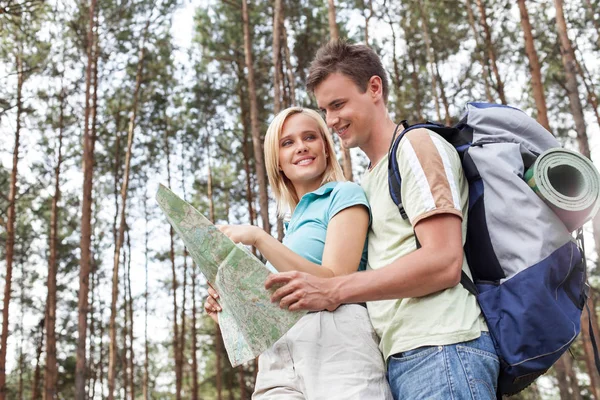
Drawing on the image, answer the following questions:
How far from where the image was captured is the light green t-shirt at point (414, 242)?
5.30 ft

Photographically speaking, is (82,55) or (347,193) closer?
(347,193)

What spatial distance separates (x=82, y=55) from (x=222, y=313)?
15528mm

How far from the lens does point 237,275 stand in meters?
1.68

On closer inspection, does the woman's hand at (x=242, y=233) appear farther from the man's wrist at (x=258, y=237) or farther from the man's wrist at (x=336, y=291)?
the man's wrist at (x=336, y=291)

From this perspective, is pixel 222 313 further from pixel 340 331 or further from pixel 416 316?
pixel 416 316

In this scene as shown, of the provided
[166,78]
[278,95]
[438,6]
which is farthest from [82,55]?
[438,6]

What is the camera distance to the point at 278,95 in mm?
10828

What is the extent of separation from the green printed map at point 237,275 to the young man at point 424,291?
60 mm

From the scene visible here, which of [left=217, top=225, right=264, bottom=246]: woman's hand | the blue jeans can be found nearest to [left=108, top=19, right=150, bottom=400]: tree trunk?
[left=217, top=225, right=264, bottom=246]: woman's hand

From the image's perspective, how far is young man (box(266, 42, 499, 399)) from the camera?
157 cm

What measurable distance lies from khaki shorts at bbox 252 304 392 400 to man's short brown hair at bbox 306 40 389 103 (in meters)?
0.86

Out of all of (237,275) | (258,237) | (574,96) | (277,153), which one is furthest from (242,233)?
(574,96)

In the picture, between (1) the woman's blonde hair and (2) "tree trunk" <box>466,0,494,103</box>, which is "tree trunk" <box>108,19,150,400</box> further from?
(1) the woman's blonde hair

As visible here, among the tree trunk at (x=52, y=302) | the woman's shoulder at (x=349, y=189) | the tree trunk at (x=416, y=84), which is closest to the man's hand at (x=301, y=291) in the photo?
the woman's shoulder at (x=349, y=189)
